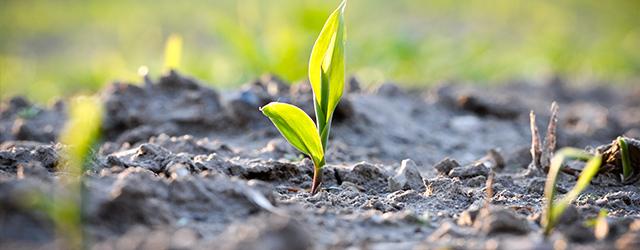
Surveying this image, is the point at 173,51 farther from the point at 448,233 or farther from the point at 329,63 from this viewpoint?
the point at 448,233

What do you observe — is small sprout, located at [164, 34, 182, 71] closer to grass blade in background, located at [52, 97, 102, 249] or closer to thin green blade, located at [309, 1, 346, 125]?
thin green blade, located at [309, 1, 346, 125]

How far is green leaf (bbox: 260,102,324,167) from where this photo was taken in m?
1.98

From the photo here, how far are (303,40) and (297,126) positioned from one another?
3011mm

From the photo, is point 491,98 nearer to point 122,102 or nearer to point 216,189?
point 122,102

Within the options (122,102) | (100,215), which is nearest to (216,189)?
(100,215)

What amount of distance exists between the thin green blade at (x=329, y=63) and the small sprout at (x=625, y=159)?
90cm

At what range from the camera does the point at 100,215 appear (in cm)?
148

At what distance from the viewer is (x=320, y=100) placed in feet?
6.87

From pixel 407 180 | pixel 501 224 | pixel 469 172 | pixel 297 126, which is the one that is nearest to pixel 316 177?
pixel 297 126

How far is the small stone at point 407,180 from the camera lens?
2.22 m

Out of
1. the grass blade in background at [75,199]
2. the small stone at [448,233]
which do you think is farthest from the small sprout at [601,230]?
the grass blade in background at [75,199]

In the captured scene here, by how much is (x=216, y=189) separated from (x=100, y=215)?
308 millimetres

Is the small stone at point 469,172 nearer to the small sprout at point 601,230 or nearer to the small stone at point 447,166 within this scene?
the small stone at point 447,166

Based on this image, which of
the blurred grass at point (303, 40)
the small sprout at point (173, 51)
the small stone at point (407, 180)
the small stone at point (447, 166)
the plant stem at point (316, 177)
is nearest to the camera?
the plant stem at point (316, 177)
